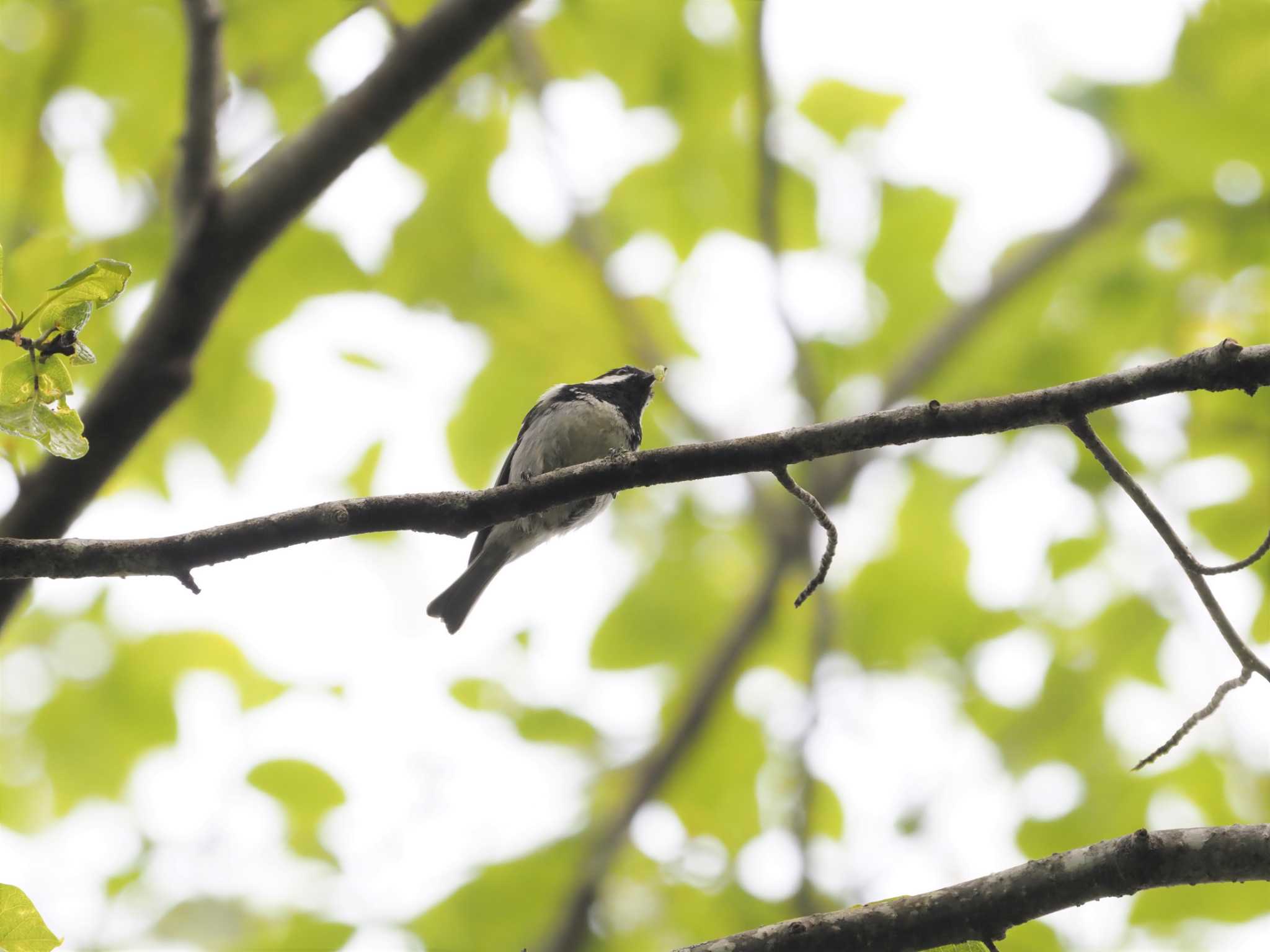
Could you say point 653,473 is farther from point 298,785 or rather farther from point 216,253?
point 298,785


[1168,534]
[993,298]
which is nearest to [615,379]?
[993,298]

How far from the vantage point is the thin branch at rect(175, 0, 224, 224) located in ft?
11.4

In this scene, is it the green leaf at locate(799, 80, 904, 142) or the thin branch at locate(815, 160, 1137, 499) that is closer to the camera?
the green leaf at locate(799, 80, 904, 142)

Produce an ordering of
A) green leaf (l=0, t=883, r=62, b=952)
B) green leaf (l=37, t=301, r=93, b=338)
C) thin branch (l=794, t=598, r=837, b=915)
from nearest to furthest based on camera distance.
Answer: green leaf (l=0, t=883, r=62, b=952) < green leaf (l=37, t=301, r=93, b=338) < thin branch (l=794, t=598, r=837, b=915)

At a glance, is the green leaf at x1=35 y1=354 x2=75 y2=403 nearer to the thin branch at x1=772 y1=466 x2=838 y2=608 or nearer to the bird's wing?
the thin branch at x1=772 y1=466 x2=838 y2=608

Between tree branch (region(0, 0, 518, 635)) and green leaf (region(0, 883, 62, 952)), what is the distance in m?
1.53

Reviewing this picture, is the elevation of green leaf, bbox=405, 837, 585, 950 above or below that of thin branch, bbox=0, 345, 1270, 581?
below

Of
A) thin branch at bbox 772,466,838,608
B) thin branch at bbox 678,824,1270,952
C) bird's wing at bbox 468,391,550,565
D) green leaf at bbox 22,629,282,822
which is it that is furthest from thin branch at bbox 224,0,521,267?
thin branch at bbox 678,824,1270,952

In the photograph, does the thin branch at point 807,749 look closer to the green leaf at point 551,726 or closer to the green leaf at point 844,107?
the green leaf at point 551,726

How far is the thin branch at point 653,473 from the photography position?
2426mm

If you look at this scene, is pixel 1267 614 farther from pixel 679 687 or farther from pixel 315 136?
pixel 315 136

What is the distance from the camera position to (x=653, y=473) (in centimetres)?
264

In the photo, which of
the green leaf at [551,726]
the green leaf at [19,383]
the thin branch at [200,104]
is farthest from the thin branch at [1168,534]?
the green leaf at [551,726]

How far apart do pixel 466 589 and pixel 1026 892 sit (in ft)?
12.9
